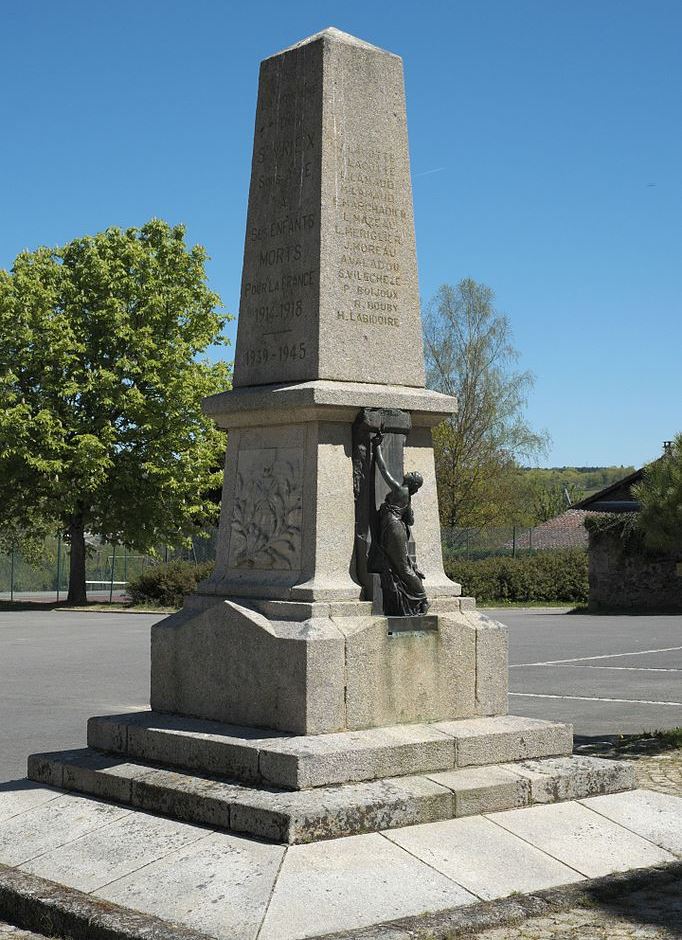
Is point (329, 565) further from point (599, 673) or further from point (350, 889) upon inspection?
point (599, 673)

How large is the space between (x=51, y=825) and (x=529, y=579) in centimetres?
3144

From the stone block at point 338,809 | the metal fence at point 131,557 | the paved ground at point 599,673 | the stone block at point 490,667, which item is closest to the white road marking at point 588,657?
the paved ground at point 599,673

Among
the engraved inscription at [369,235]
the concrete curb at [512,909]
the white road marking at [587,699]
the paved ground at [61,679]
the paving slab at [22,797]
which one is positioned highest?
the engraved inscription at [369,235]

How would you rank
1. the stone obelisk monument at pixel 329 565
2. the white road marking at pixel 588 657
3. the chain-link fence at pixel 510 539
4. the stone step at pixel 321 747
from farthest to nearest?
the chain-link fence at pixel 510 539 < the white road marking at pixel 588 657 < the stone obelisk monument at pixel 329 565 < the stone step at pixel 321 747

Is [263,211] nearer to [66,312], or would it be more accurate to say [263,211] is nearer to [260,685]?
[260,685]

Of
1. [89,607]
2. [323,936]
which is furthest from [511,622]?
[323,936]

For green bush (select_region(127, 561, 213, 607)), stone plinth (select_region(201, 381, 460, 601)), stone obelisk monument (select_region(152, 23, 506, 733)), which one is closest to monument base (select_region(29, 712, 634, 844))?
stone obelisk monument (select_region(152, 23, 506, 733))

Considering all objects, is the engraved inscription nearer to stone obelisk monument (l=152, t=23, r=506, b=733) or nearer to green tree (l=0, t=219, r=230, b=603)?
stone obelisk monument (l=152, t=23, r=506, b=733)

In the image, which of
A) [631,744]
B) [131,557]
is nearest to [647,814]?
[631,744]

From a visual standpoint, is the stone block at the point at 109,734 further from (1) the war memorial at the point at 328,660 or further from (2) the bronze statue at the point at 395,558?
(2) the bronze statue at the point at 395,558

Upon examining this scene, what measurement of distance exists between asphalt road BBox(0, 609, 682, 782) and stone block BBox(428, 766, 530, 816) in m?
4.05

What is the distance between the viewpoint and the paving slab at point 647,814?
6.60 meters

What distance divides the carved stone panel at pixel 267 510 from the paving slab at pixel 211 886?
1780 mm

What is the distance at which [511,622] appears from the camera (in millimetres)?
28766
